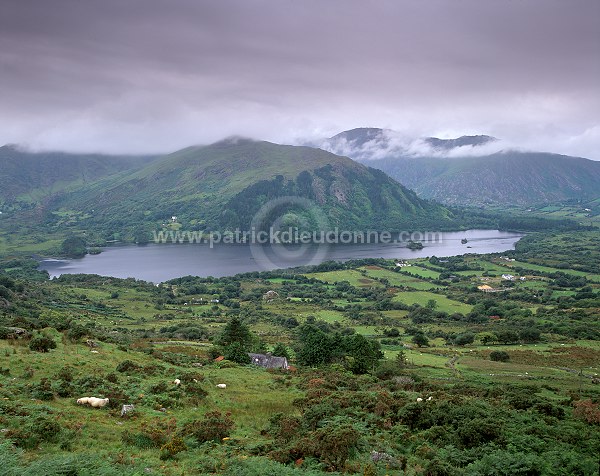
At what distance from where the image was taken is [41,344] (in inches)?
1011

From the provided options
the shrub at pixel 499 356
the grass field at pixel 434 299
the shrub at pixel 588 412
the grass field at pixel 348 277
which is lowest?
the grass field at pixel 434 299

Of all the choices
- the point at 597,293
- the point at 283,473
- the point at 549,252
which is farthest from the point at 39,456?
the point at 549,252

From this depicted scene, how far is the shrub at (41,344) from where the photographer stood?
2528cm

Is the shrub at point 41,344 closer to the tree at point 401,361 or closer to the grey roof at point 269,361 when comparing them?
the grey roof at point 269,361

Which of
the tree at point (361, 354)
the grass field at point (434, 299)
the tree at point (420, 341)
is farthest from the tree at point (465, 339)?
the grass field at point (434, 299)

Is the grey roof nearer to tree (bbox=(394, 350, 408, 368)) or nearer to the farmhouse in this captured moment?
the farmhouse

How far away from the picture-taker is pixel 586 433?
16.3m

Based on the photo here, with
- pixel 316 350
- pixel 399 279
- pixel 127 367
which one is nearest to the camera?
pixel 127 367

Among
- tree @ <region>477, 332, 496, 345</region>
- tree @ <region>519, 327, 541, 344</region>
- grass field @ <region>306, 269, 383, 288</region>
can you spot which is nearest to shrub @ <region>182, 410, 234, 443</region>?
tree @ <region>477, 332, 496, 345</region>

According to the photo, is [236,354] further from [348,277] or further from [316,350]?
[348,277]

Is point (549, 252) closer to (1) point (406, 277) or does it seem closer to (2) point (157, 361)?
(1) point (406, 277)

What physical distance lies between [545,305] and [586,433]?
3445 inches

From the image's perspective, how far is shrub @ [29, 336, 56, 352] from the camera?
82.9 feet

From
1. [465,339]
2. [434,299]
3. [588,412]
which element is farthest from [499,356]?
[434,299]
